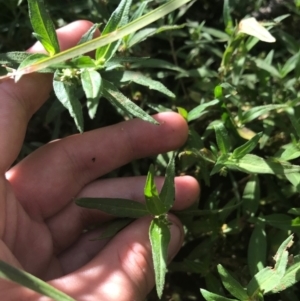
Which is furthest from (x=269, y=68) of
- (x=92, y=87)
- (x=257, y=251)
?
(x=92, y=87)

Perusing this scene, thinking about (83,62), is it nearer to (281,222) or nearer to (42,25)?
(42,25)

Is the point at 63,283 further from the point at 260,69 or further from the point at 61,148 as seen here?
the point at 260,69

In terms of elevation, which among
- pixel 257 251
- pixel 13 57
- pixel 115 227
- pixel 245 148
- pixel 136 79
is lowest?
pixel 257 251

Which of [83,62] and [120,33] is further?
[83,62]

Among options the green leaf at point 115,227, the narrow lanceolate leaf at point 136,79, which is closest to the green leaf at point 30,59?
the narrow lanceolate leaf at point 136,79

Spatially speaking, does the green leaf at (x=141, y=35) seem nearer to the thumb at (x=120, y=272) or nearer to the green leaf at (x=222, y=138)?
the green leaf at (x=222, y=138)
